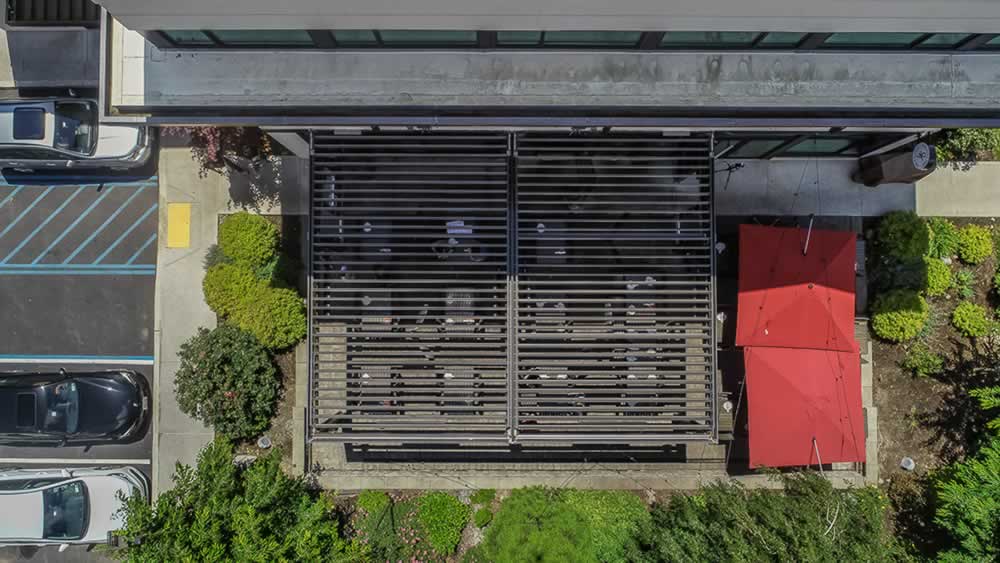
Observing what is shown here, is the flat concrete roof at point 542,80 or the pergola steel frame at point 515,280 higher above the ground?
the flat concrete roof at point 542,80

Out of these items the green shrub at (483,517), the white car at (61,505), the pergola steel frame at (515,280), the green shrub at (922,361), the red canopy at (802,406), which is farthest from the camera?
the green shrub at (922,361)

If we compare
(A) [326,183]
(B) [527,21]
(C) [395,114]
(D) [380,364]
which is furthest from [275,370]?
(B) [527,21]

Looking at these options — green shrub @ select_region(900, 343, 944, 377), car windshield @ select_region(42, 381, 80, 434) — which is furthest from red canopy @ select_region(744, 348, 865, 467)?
car windshield @ select_region(42, 381, 80, 434)

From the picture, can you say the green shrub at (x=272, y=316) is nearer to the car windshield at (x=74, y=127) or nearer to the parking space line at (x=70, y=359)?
the parking space line at (x=70, y=359)

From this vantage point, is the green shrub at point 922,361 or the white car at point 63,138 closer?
the white car at point 63,138

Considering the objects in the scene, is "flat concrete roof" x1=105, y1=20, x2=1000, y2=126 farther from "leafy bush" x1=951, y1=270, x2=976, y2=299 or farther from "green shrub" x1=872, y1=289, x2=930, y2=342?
"leafy bush" x1=951, y1=270, x2=976, y2=299

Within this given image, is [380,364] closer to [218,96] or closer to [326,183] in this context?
[326,183]

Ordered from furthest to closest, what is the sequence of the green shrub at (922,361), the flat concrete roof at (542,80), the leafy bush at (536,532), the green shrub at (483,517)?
the green shrub at (922,361), the green shrub at (483,517), the leafy bush at (536,532), the flat concrete roof at (542,80)

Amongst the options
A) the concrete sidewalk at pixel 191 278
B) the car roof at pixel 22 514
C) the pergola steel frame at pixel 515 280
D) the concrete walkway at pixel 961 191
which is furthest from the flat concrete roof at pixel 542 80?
the car roof at pixel 22 514
